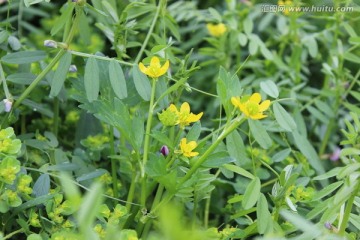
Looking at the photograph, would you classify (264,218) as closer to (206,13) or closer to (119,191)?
(119,191)

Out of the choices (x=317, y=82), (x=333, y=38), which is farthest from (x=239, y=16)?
(x=317, y=82)

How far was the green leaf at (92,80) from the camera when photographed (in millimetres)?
1073

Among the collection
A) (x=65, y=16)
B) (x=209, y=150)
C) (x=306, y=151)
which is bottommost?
(x=306, y=151)

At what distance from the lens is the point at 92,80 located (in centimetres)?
109

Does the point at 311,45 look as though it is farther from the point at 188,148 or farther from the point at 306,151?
the point at 188,148

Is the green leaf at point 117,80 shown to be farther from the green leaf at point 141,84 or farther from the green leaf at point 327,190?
the green leaf at point 327,190

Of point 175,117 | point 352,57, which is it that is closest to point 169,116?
point 175,117

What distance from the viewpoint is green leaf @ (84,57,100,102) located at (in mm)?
1073

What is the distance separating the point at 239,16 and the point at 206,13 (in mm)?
122

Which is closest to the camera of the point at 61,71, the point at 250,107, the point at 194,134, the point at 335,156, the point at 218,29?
the point at 250,107

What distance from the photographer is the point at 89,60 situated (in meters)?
1.10

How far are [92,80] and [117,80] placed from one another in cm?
4

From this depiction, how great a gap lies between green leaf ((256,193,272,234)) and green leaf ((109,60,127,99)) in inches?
11.7

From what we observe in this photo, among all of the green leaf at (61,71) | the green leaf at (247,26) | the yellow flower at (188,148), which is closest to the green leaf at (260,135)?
the yellow flower at (188,148)
